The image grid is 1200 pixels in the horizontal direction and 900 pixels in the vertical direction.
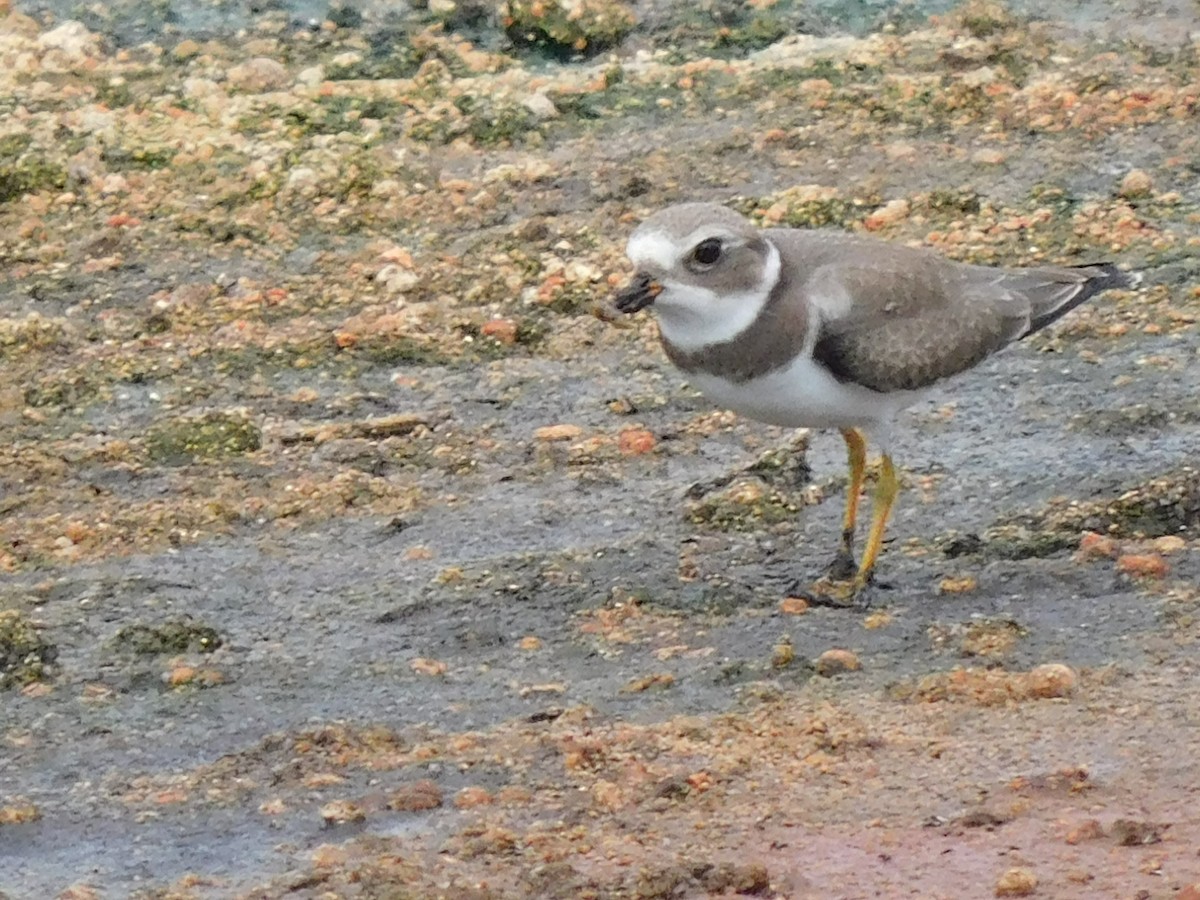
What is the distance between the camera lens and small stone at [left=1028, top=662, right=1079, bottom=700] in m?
4.63

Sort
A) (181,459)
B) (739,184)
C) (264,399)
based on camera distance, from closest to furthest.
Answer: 1. (181,459)
2. (264,399)
3. (739,184)

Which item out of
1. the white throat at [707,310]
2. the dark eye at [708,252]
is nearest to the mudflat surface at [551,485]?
the white throat at [707,310]

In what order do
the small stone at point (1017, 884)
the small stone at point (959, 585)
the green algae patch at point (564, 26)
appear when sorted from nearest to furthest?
1. the small stone at point (1017, 884)
2. the small stone at point (959, 585)
3. the green algae patch at point (564, 26)

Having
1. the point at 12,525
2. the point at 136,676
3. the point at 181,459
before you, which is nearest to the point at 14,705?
the point at 136,676

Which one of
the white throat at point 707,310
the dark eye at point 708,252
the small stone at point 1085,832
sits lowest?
the small stone at point 1085,832

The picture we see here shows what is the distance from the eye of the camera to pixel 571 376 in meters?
6.97

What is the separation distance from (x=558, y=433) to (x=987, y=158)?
2.76 m

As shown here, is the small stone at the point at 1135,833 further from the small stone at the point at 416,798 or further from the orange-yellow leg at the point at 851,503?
the orange-yellow leg at the point at 851,503

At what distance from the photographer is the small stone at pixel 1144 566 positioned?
5.26 m

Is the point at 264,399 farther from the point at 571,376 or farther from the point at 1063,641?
the point at 1063,641

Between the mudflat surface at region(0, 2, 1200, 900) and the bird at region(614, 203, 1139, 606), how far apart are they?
1.25 ft

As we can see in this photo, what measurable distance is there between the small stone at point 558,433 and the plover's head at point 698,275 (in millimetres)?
1333

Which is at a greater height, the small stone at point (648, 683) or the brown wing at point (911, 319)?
the brown wing at point (911, 319)

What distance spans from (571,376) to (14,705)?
255 centimetres
